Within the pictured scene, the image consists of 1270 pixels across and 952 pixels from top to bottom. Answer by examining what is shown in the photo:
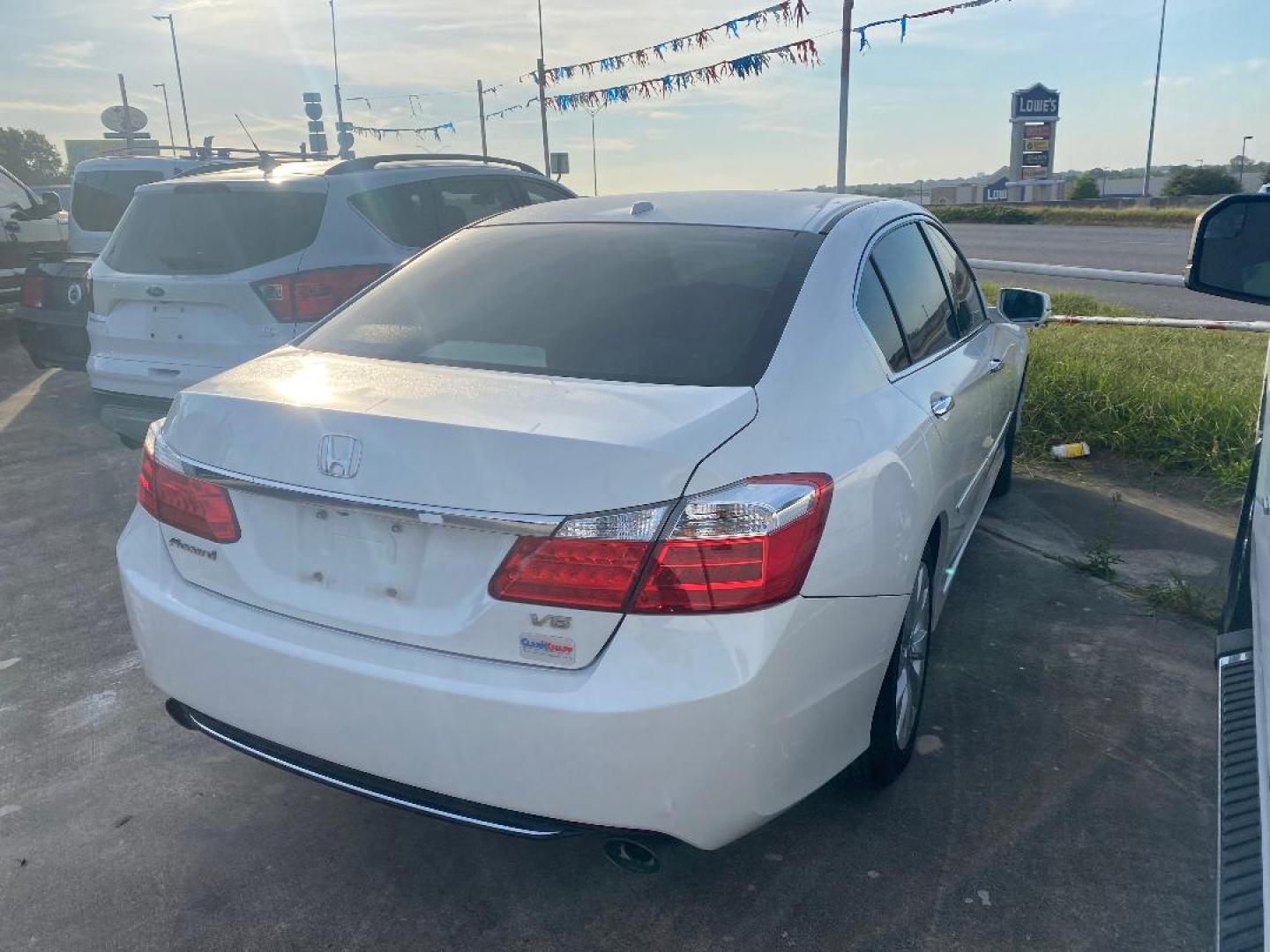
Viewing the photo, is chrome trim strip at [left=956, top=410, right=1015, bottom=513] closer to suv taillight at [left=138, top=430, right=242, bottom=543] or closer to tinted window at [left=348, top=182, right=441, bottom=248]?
suv taillight at [left=138, top=430, right=242, bottom=543]

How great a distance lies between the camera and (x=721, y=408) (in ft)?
7.55

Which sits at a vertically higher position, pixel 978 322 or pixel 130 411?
pixel 978 322

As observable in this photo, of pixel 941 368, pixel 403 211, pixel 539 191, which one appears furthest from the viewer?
pixel 539 191

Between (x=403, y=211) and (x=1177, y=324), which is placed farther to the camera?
(x=1177, y=324)

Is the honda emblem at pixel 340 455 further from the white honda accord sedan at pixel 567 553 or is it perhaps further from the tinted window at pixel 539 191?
the tinted window at pixel 539 191

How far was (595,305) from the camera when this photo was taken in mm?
2947

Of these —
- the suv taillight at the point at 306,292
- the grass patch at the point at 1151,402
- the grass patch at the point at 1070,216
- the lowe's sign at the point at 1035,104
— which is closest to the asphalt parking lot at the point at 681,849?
the suv taillight at the point at 306,292

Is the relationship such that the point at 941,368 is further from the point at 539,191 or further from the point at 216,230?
the point at 539,191

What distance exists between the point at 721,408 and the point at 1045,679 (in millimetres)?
2101

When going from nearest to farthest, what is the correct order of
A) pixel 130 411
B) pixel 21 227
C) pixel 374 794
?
pixel 374 794 < pixel 130 411 < pixel 21 227

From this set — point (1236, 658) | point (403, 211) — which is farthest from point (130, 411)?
point (1236, 658)

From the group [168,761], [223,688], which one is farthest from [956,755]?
[168,761]

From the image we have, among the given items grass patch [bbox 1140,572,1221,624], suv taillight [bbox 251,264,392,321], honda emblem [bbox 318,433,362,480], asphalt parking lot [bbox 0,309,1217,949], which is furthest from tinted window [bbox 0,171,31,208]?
grass patch [bbox 1140,572,1221,624]

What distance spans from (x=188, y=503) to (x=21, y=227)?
11.4 meters
